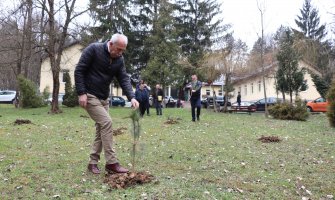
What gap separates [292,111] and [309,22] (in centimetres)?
4773

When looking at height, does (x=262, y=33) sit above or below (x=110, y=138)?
above

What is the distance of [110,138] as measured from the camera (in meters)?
5.65

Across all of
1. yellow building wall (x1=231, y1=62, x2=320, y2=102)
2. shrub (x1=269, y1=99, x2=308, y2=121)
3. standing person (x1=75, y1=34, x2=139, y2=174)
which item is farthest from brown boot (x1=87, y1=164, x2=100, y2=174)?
yellow building wall (x1=231, y1=62, x2=320, y2=102)

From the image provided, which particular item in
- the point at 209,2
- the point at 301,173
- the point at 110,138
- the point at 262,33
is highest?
the point at 209,2

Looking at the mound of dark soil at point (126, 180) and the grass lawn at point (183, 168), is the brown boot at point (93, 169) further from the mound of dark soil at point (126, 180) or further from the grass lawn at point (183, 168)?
the mound of dark soil at point (126, 180)

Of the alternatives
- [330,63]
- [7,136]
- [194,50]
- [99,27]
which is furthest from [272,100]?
[7,136]

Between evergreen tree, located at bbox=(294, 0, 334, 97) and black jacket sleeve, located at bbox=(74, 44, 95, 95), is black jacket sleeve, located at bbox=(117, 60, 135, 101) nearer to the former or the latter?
black jacket sleeve, located at bbox=(74, 44, 95, 95)

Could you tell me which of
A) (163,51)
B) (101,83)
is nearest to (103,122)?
(101,83)

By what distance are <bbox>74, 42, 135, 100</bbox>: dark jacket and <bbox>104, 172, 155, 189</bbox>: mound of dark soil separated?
3.80 ft

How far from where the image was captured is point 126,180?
17.0ft

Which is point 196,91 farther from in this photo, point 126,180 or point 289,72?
point 289,72

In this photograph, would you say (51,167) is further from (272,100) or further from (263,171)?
(272,100)

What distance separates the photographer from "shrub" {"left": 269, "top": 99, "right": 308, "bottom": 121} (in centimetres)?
2102

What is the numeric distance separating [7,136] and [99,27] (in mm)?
27664
